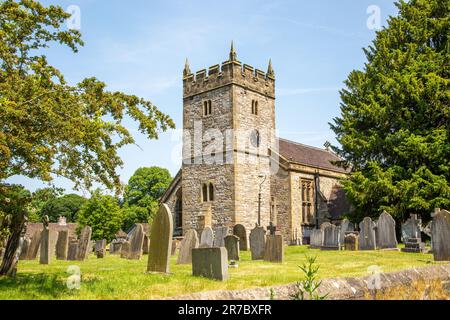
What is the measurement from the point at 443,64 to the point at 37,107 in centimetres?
2099

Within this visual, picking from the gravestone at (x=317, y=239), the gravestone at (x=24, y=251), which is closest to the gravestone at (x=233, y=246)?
the gravestone at (x=317, y=239)

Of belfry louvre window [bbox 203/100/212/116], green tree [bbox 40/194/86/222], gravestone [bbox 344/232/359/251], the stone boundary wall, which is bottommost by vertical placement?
the stone boundary wall

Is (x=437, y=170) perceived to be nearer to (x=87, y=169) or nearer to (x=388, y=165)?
(x=388, y=165)

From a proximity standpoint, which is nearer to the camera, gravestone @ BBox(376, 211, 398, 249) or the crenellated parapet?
gravestone @ BBox(376, 211, 398, 249)

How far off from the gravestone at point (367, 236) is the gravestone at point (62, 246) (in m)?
11.3

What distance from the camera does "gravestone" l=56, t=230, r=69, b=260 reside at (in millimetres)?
15242

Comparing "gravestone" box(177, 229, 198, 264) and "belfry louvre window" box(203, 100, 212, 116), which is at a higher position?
"belfry louvre window" box(203, 100, 212, 116)

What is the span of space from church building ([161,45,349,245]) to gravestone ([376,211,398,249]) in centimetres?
1145

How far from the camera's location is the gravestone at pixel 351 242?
17703mm

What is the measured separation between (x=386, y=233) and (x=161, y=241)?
441 inches

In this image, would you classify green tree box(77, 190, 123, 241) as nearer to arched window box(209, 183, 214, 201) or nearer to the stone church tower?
the stone church tower

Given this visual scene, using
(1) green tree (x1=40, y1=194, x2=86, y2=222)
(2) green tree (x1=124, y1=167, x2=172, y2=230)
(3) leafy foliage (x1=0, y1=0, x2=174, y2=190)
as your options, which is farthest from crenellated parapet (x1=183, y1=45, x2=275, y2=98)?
(1) green tree (x1=40, y1=194, x2=86, y2=222)

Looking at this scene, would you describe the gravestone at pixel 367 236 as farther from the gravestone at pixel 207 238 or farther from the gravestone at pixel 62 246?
the gravestone at pixel 62 246
